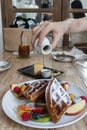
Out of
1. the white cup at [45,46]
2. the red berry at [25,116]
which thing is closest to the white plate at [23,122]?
the red berry at [25,116]

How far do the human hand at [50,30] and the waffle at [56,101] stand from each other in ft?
1.09

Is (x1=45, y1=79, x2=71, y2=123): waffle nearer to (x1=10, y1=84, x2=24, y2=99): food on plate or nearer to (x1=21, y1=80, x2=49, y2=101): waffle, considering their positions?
(x1=21, y1=80, x2=49, y2=101): waffle

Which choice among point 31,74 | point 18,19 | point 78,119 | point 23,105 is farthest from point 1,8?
point 78,119

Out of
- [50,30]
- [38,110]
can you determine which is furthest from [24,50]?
[38,110]

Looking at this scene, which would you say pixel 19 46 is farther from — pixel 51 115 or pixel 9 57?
pixel 51 115

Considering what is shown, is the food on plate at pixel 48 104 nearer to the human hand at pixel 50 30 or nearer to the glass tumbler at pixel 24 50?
the human hand at pixel 50 30

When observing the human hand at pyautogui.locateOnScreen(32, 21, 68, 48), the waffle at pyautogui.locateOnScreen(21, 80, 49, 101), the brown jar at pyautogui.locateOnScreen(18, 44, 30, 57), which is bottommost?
the waffle at pyautogui.locateOnScreen(21, 80, 49, 101)

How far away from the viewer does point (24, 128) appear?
76cm

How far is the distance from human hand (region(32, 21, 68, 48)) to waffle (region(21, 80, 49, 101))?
0.86 ft

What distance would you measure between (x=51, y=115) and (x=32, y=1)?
168cm

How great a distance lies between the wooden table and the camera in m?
0.77

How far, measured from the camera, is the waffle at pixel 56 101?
753 mm

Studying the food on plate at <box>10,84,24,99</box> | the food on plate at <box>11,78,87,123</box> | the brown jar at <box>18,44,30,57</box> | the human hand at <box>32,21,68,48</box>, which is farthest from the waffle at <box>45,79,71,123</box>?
the brown jar at <box>18,44,30,57</box>

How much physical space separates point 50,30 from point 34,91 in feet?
1.28
